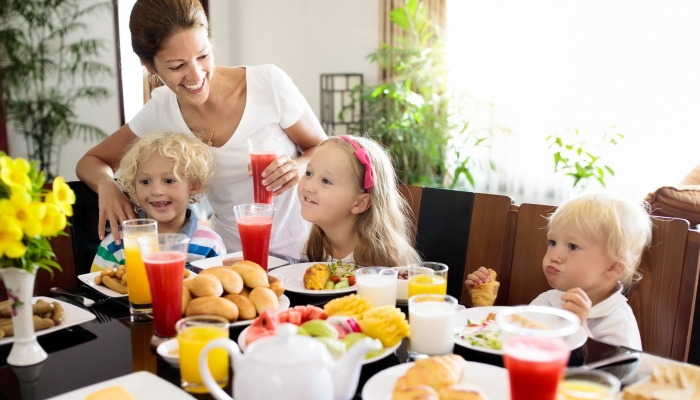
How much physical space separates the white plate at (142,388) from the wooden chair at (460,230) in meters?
1.21

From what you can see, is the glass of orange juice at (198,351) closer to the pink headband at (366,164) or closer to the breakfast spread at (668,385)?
the breakfast spread at (668,385)

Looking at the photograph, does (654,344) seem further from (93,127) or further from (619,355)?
(93,127)

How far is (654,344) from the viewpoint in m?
1.64

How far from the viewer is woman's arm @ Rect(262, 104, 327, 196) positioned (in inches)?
80.4

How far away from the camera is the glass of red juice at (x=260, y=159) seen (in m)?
2.04

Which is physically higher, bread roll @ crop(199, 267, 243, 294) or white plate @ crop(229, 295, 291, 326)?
bread roll @ crop(199, 267, 243, 294)

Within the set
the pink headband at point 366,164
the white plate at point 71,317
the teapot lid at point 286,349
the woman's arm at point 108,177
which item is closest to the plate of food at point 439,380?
the teapot lid at point 286,349

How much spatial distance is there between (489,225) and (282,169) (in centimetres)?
72

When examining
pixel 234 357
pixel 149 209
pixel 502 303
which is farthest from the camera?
pixel 149 209

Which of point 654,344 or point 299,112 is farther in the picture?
point 299,112

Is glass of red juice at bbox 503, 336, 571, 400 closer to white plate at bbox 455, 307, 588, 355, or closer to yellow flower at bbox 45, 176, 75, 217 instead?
white plate at bbox 455, 307, 588, 355

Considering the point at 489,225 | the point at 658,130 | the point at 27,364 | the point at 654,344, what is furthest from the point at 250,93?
the point at 658,130

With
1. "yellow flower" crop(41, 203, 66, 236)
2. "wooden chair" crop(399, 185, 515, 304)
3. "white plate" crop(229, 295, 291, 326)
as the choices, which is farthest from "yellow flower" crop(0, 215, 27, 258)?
"wooden chair" crop(399, 185, 515, 304)

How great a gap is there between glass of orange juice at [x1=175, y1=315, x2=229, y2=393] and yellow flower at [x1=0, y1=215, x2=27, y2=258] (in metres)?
0.30
